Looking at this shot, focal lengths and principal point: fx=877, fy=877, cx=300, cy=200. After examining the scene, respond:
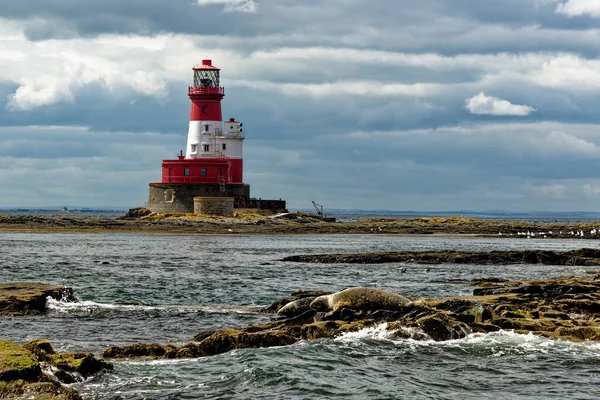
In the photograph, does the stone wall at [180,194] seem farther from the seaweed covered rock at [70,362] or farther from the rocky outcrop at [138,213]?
the seaweed covered rock at [70,362]

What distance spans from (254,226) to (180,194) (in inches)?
287

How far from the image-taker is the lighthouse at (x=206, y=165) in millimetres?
74562

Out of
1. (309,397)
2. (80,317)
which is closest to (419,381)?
(309,397)

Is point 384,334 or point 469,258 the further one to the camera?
point 469,258

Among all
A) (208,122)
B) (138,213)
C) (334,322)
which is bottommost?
(334,322)

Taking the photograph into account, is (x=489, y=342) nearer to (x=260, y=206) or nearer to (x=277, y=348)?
(x=277, y=348)

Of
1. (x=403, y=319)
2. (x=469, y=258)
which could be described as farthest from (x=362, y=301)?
(x=469, y=258)

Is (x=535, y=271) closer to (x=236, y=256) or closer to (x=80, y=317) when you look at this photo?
(x=236, y=256)

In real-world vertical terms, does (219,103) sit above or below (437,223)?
above

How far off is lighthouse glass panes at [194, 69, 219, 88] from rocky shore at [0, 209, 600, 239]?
1172cm

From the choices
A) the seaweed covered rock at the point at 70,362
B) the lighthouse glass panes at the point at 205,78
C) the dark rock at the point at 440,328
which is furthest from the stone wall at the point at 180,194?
the seaweed covered rock at the point at 70,362

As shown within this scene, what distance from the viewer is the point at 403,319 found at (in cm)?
1864

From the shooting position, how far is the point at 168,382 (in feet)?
46.3

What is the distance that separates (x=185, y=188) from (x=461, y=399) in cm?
6239
